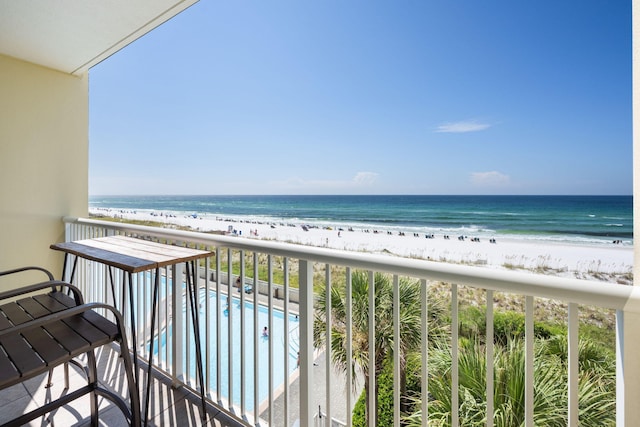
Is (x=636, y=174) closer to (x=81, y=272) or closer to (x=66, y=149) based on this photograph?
(x=81, y=272)

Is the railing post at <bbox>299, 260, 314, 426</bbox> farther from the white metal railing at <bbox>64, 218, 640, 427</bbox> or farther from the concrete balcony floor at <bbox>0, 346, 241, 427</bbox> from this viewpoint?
the concrete balcony floor at <bbox>0, 346, 241, 427</bbox>

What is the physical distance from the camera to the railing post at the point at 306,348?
4.90ft

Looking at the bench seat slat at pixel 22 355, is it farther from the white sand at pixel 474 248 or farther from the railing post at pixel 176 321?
the white sand at pixel 474 248

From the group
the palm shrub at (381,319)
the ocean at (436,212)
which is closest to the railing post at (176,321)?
the palm shrub at (381,319)

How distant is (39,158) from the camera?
3.01m

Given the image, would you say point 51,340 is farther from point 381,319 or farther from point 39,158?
point 381,319

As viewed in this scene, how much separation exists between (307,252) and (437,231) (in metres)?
20.2

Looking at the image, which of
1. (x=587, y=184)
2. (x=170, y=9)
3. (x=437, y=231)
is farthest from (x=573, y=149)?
(x=170, y=9)

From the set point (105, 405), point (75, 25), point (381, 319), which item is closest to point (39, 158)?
point (75, 25)

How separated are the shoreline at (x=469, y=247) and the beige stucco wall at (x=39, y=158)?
7.59m

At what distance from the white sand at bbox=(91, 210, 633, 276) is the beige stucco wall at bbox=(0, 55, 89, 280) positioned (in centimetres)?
760

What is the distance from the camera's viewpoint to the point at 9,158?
2834 millimetres

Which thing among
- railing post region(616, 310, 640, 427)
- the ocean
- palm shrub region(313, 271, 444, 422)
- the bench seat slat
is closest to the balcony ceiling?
the bench seat slat

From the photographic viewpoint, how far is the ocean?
58.8 feet
